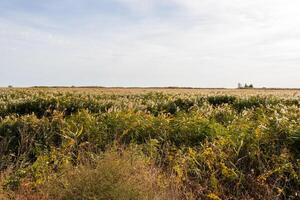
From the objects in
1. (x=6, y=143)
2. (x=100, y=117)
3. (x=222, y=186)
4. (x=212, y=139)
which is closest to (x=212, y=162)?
(x=222, y=186)

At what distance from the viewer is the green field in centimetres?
565

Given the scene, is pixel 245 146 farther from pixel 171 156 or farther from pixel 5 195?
pixel 5 195

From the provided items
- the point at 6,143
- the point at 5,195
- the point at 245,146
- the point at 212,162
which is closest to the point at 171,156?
the point at 212,162

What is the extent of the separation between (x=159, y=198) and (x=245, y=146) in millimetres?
2011

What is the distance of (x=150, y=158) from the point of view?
702cm

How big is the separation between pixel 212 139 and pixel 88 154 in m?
2.06

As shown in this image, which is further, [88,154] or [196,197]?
[88,154]

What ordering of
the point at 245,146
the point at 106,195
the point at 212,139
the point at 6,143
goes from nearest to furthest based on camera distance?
the point at 106,195
the point at 245,146
the point at 212,139
the point at 6,143

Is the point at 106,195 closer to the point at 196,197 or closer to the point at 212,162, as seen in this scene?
the point at 196,197

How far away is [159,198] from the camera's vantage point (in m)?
5.48

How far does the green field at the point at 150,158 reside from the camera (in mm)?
5652

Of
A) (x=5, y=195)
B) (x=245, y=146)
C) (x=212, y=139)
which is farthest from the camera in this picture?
(x=212, y=139)

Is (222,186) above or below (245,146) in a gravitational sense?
below

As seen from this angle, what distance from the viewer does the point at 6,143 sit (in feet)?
Result: 29.2
